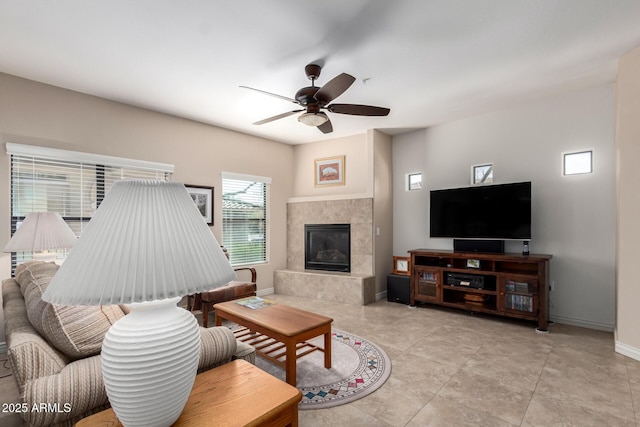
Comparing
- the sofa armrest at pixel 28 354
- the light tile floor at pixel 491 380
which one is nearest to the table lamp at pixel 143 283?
the sofa armrest at pixel 28 354

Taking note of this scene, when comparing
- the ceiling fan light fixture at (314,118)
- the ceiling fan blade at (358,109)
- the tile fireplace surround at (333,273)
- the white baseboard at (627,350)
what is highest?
the ceiling fan blade at (358,109)

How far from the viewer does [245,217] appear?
17.1 ft

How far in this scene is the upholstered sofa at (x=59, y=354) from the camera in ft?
3.67

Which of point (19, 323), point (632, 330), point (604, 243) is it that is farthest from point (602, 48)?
point (19, 323)

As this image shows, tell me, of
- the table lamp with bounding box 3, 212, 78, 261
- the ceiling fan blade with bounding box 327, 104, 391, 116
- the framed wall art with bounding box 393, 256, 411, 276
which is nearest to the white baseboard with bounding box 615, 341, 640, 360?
the framed wall art with bounding box 393, 256, 411, 276

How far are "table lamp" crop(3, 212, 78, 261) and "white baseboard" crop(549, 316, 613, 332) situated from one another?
5.16 m

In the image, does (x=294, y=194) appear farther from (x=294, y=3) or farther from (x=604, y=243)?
(x=604, y=243)

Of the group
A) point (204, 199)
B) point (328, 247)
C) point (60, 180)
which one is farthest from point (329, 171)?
point (60, 180)

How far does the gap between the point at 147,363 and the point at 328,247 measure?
451 cm

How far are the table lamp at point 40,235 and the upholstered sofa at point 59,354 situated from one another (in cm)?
101

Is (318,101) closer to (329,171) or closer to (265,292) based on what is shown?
(329,171)

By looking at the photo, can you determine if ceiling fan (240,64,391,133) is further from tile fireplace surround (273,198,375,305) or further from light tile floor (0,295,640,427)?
light tile floor (0,295,640,427)

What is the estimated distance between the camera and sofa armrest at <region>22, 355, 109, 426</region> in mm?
1078

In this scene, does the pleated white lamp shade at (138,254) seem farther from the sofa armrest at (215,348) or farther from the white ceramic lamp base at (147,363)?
the sofa armrest at (215,348)
